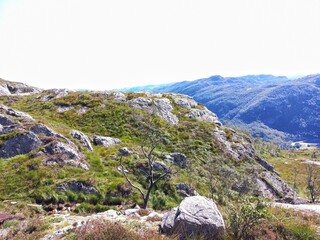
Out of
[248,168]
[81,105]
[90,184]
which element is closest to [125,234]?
[90,184]

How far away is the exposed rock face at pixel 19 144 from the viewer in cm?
3222

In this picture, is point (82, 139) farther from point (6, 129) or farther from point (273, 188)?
point (273, 188)

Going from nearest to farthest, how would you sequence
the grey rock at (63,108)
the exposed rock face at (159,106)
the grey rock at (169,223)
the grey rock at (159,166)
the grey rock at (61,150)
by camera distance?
the grey rock at (169,223)
the grey rock at (61,150)
the grey rock at (159,166)
the grey rock at (63,108)
the exposed rock face at (159,106)

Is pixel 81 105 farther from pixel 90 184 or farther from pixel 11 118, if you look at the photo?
pixel 90 184

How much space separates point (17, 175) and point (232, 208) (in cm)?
2225

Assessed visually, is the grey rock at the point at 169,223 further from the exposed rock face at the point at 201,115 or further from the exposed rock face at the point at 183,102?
the exposed rock face at the point at 183,102

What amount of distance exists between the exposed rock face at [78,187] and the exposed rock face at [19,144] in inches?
344

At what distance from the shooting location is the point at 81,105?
59.3 metres

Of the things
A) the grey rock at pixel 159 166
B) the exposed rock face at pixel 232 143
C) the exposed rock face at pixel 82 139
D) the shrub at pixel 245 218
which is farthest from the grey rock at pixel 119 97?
the shrub at pixel 245 218

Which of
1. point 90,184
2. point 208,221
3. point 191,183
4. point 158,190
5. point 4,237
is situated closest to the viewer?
point 208,221

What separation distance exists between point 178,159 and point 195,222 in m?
27.6

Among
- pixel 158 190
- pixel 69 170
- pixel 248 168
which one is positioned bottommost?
pixel 248 168

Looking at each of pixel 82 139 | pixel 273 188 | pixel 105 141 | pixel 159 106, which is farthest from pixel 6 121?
pixel 273 188

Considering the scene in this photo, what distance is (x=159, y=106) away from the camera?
60875 mm
